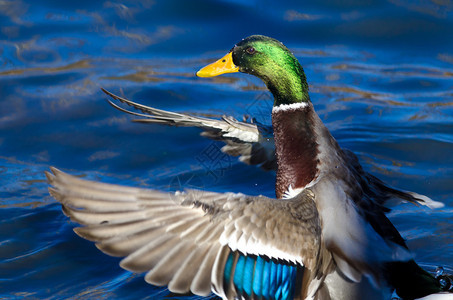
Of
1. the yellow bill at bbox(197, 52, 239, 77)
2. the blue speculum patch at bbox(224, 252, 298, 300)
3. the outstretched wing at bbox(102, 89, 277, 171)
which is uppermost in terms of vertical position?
the yellow bill at bbox(197, 52, 239, 77)

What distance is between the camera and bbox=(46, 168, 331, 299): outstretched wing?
2820 millimetres

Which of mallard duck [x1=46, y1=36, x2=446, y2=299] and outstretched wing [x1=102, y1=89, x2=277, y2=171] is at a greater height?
outstretched wing [x1=102, y1=89, x2=277, y2=171]

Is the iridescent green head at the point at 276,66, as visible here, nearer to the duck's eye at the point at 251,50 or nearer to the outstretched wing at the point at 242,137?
the duck's eye at the point at 251,50

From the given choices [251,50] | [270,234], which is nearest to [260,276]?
[270,234]

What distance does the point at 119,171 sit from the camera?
5.58m

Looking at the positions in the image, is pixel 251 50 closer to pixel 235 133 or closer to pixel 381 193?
pixel 235 133

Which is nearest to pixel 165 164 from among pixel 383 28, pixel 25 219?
pixel 25 219

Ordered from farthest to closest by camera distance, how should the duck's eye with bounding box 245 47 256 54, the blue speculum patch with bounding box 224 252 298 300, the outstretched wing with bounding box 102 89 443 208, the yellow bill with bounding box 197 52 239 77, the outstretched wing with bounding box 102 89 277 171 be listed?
the outstretched wing with bounding box 102 89 277 171 → the outstretched wing with bounding box 102 89 443 208 → the yellow bill with bounding box 197 52 239 77 → the duck's eye with bounding box 245 47 256 54 → the blue speculum patch with bounding box 224 252 298 300

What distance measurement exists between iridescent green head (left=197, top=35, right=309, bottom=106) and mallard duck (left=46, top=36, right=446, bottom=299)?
1.20 feet

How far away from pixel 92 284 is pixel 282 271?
156 cm

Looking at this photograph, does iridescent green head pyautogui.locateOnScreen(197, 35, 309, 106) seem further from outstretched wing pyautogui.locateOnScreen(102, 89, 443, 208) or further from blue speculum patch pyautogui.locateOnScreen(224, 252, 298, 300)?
blue speculum patch pyautogui.locateOnScreen(224, 252, 298, 300)

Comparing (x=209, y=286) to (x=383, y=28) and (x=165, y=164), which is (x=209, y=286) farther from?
(x=383, y=28)

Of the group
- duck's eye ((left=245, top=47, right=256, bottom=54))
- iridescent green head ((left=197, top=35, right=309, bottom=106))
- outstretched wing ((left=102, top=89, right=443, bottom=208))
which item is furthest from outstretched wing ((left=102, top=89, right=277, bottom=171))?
duck's eye ((left=245, top=47, right=256, bottom=54))

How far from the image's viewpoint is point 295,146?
4113mm
